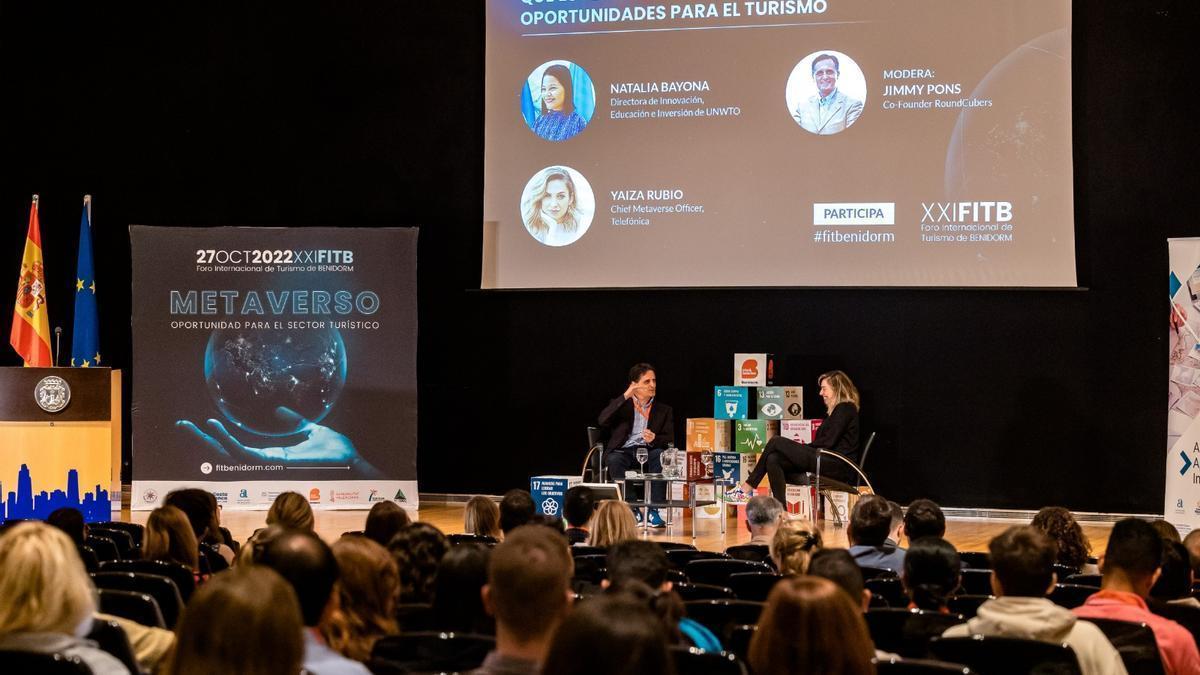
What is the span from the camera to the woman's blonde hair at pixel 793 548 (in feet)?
14.0

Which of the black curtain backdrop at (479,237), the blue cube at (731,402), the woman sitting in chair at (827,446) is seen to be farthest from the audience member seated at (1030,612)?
the black curtain backdrop at (479,237)

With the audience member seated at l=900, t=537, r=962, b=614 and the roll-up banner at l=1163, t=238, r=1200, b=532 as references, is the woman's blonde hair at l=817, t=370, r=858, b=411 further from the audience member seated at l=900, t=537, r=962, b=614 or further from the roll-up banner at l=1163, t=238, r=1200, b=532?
the audience member seated at l=900, t=537, r=962, b=614

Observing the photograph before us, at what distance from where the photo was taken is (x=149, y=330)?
10.3m

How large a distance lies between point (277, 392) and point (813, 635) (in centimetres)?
880

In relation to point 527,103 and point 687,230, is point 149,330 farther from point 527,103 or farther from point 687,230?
point 687,230

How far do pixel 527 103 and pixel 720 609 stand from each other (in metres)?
7.67

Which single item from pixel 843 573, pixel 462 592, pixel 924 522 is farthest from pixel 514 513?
pixel 843 573

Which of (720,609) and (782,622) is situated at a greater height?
(782,622)

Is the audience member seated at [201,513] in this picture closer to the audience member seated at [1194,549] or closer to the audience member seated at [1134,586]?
the audience member seated at [1134,586]

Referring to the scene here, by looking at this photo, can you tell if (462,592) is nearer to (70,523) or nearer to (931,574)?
(931,574)

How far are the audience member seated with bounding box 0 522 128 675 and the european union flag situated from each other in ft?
28.9

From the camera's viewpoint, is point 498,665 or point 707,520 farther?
point 707,520

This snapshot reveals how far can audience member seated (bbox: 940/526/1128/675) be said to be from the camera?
301 cm

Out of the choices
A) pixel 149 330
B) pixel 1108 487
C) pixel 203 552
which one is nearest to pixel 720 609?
pixel 203 552
